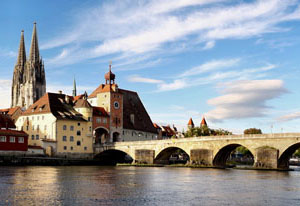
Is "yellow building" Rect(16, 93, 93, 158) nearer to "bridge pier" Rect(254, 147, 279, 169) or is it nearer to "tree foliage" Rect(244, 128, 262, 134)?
"bridge pier" Rect(254, 147, 279, 169)

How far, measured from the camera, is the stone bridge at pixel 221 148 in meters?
60.5

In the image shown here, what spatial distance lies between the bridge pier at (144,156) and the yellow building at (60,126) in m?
15.8

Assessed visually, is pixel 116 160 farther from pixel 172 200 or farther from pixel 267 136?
pixel 172 200

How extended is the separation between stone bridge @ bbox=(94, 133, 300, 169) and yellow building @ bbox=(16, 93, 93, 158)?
841 centimetres

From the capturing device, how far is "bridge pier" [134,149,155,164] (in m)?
83.1

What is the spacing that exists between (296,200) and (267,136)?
32.9 metres

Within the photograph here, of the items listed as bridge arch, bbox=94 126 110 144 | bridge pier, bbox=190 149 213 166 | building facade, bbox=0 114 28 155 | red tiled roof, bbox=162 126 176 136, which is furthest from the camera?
red tiled roof, bbox=162 126 176 136

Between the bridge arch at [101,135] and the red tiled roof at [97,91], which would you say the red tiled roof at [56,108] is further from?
the red tiled roof at [97,91]

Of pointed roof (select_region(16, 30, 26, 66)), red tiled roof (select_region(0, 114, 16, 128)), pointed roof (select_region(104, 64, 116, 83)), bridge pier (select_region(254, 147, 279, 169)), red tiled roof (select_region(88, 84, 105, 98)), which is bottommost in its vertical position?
bridge pier (select_region(254, 147, 279, 169))

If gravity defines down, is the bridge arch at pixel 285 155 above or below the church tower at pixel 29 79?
below

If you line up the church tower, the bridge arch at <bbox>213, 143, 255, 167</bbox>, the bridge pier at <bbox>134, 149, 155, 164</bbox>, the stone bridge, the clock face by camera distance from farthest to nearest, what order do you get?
the church tower, the clock face, the bridge pier at <bbox>134, 149, 155, 164</bbox>, the bridge arch at <bbox>213, 143, 255, 167</bbox>, the stone bridge

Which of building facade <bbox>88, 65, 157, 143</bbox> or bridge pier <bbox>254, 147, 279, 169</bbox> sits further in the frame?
building facade <bbox>88, 65, 157, 143</bbox>

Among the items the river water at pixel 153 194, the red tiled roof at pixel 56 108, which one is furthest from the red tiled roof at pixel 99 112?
the river water at pixel 153 194

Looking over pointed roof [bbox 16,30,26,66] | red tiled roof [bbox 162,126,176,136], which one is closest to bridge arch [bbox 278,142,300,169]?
red tiled roof [bbox 162,126,176,136]
